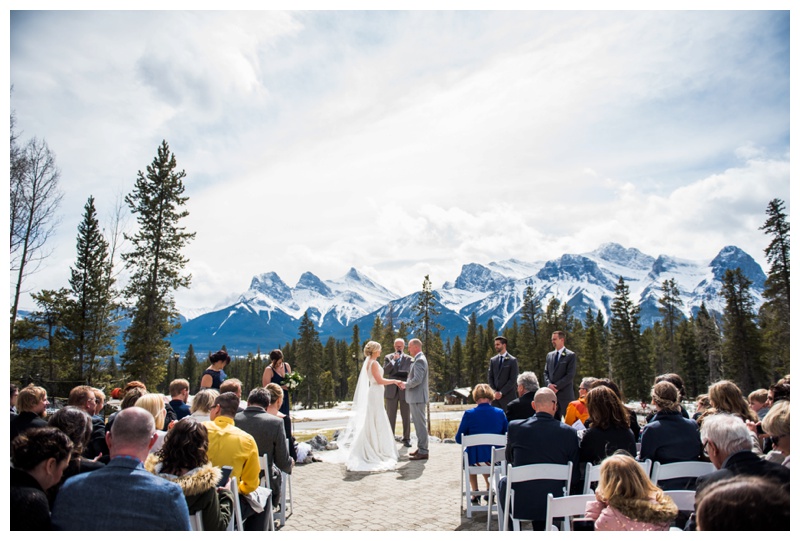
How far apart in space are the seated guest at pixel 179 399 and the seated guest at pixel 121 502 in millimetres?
4066

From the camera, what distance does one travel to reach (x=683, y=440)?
4.96m

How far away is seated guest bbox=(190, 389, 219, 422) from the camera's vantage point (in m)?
6.11

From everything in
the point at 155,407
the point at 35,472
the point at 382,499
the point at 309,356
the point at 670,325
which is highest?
the point at 670,325

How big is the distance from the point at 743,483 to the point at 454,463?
8251 mm

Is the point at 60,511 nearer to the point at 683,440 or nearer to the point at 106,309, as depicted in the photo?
the point at 683,440

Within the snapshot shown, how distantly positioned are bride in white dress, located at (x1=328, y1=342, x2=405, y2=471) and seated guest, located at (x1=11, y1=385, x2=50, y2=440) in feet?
17.2

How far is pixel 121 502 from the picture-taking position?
307 cm

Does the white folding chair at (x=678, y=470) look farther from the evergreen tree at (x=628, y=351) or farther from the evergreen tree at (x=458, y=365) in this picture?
the evergreen tree at (x=458, y=365)

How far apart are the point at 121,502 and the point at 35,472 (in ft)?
1.89

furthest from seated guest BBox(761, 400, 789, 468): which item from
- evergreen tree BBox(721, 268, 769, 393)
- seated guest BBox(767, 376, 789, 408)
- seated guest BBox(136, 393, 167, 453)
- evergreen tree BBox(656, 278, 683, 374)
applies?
evergreen tree BBox(656, 278, 683, 374)

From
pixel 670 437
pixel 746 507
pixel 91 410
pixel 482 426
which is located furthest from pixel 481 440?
pixel 91 410

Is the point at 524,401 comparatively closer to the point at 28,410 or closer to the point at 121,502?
the point at 121,502

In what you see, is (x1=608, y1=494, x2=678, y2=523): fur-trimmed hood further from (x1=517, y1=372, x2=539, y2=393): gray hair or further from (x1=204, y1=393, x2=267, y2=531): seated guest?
(x1=517, y1=372, x2=539, y2=393): gray hair
